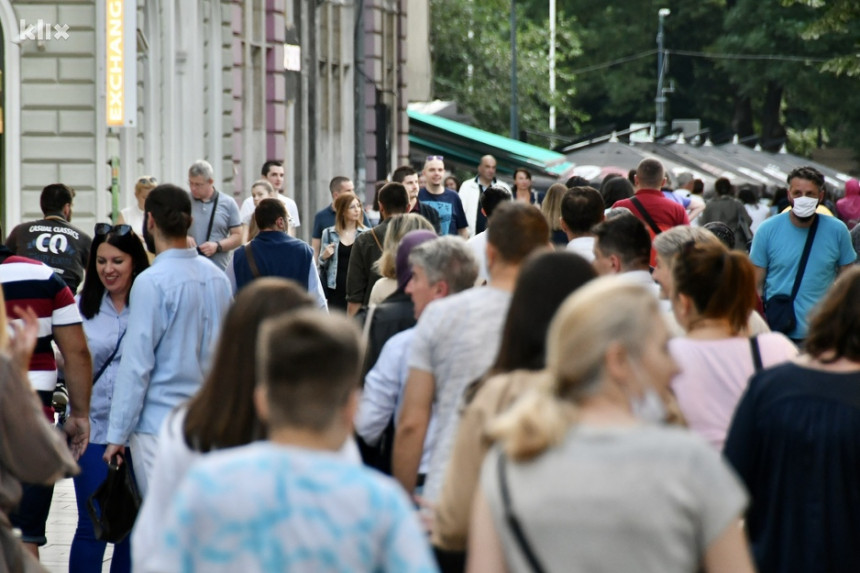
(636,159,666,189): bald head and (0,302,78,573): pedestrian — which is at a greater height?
(636,159,666,189): bald head

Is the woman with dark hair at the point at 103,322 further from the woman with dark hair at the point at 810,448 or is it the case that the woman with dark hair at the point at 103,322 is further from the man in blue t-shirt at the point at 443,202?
the man in blue t-shirt at the point at 443,202

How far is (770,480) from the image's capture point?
4879mm

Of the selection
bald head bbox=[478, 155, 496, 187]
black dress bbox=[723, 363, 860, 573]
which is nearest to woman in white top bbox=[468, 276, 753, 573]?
black dress bbox=[723, 363, 860, 573]

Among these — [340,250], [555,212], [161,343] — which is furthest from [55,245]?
[161,343]

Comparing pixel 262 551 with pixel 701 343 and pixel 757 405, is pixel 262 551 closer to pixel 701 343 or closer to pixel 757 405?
pixel 757 405

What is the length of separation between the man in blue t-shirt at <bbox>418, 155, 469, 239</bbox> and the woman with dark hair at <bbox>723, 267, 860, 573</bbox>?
1104 centimetres

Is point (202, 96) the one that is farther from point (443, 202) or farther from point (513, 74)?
point (513, 74)

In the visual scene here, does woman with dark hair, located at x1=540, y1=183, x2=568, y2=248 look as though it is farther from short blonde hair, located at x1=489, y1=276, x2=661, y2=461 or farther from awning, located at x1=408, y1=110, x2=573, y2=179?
awning, located at x1=408, y1=110, x2=573, y2=179

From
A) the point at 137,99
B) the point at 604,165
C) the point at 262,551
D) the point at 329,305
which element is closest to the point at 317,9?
the point at 604,165

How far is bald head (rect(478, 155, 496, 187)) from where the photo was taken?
58.7ft

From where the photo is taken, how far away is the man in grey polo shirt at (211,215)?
45.9 ft

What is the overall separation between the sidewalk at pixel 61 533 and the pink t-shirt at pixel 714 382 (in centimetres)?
395

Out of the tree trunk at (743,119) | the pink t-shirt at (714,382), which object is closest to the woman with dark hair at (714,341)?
the pink t-shirt at (714,382)

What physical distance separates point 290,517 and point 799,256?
27.5ft
